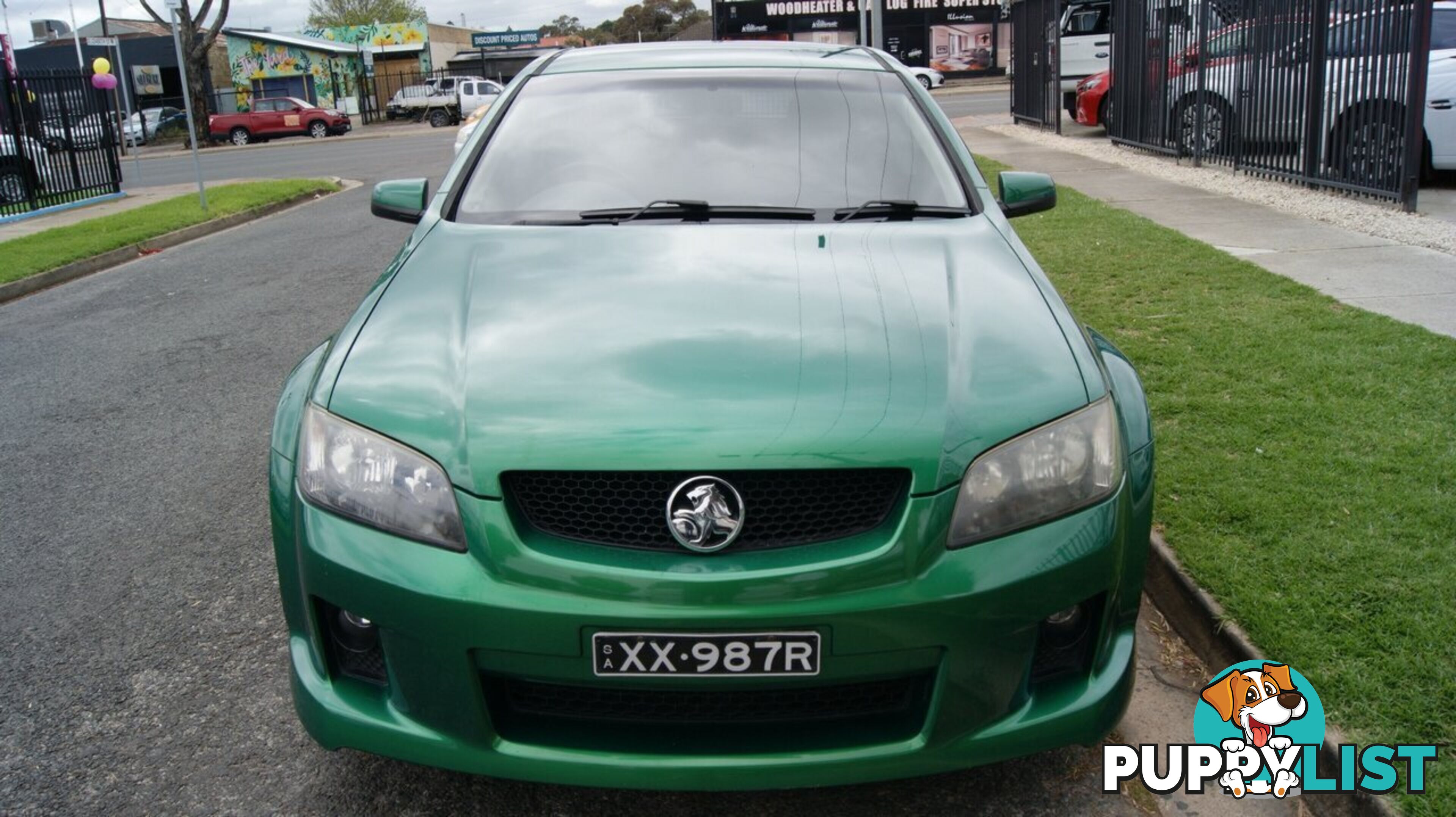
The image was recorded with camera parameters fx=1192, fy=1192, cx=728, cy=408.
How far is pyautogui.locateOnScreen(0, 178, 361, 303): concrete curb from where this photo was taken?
33.8ft

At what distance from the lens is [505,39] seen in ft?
234

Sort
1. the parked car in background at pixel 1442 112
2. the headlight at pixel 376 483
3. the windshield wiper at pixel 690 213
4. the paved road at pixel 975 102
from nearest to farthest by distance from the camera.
→ 1. the headlight at pixel 376 483
2. the windshield wiper at pixel 690 213
3. the parked car in background at pixel 1442 112
4. the paved road at pixel 975 102

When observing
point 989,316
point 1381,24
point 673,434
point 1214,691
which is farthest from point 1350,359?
point 1381,24

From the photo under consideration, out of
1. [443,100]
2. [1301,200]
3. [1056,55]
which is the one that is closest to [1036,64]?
[1056,55]

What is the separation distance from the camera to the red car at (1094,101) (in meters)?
17.6

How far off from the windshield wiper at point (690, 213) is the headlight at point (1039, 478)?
1.21 metres

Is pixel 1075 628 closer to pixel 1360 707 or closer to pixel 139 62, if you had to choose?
pixel 1360 707

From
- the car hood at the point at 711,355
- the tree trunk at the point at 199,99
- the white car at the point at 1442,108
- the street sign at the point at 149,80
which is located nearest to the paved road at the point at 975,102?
the white car at the point at 1442,108

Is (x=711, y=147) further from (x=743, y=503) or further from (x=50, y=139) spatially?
(x=50, y=139)

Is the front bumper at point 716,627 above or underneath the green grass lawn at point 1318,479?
above

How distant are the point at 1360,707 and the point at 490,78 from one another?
188 ft

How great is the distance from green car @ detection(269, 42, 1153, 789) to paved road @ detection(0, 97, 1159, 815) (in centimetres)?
41

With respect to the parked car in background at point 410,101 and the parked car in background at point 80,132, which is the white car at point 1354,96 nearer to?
the parked car in background at point 80,132

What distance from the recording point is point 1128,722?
114 inches
